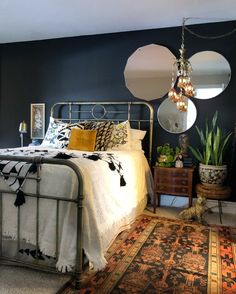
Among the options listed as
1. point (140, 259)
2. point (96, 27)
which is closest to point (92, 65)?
point (96, 27)

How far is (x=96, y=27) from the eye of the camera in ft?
12.3

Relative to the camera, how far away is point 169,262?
208 centimetres

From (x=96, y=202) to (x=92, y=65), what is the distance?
8.90 ft

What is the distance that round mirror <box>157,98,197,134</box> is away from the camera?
3623 millimetres

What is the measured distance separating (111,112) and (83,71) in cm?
81

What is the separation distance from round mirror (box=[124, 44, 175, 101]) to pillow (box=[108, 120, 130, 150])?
0.65m

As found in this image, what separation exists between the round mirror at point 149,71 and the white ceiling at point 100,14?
344 millimetres

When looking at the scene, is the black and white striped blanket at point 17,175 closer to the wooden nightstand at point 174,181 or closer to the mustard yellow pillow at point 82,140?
the mustard yellow pillow at point 82,140

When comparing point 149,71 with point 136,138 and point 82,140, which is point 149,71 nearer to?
point 136,138

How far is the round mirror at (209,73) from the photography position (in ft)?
11.4

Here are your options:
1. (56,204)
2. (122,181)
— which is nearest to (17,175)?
(56,204)

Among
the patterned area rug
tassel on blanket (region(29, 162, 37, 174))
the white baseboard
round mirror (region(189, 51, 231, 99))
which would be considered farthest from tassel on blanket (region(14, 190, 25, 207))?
round mirror (region(189, 51, 231, 99))

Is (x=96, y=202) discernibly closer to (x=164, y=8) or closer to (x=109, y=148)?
(x=109, y=148)

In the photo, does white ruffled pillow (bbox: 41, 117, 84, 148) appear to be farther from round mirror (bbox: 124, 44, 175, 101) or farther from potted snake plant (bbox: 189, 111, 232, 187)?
potted snake plant (bbox: 189, 111, 232, 187)
